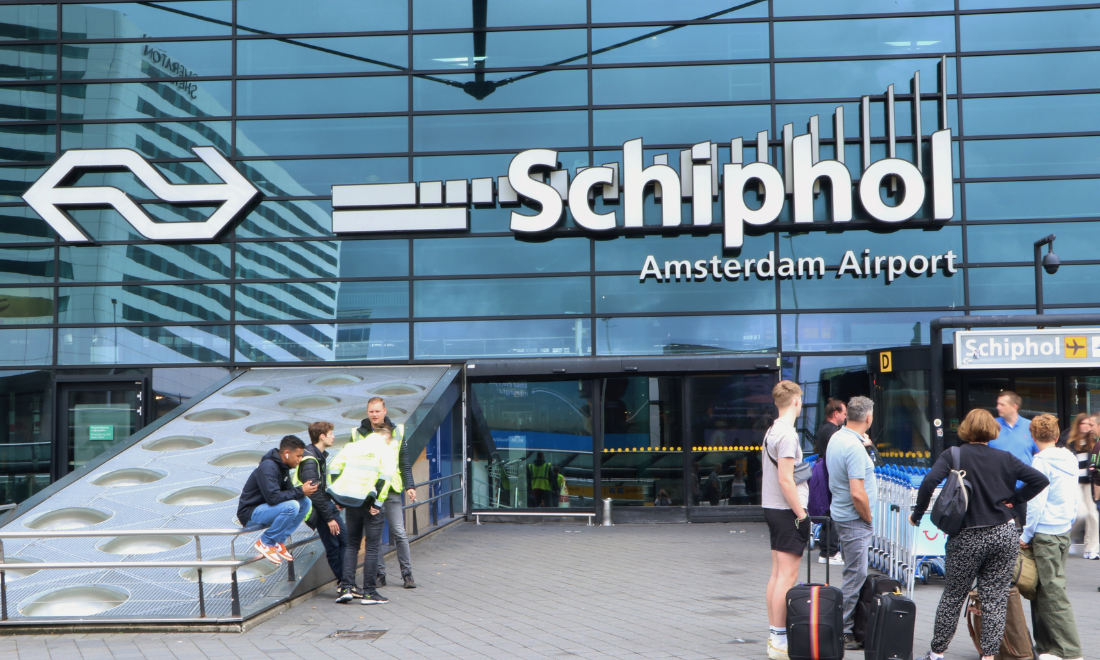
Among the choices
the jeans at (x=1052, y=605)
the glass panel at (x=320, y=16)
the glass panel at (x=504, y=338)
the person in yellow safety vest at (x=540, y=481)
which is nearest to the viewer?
the jeans at (x=1052, y=605)

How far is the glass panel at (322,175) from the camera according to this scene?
16.5 meters

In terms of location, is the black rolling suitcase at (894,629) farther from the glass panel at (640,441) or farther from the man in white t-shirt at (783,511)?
the glass panel at (640,441)

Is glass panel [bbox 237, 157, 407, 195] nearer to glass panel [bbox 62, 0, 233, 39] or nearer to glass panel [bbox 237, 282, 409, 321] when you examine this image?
glass panel [bbox 237, 282, 409, 321]

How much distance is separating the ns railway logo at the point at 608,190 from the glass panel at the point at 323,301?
1.00 m

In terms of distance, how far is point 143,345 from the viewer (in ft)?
53.4

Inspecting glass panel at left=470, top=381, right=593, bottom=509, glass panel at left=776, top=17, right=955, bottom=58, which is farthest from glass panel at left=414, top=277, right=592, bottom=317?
glass panel at left=776, top=17, right=955, bottom=58

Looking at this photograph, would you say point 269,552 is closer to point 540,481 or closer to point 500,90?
point 540,481

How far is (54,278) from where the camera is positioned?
1644 centimetres

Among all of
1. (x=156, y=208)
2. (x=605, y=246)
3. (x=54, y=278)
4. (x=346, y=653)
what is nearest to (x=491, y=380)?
(x=605, y=246)

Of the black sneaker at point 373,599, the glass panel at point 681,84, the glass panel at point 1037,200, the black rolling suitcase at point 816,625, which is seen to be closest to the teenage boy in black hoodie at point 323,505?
the black sneaker at point 373,599

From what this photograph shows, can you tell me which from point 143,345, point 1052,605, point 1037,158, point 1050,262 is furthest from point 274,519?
point 1037,158

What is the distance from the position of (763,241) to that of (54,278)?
12076mm

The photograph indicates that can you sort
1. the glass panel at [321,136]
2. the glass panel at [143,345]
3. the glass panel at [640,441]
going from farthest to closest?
the glass panel at [321,136] < the glass panel at [143,345] < the glass panel at [640,441]

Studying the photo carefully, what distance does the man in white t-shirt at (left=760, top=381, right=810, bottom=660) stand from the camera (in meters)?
6.52
